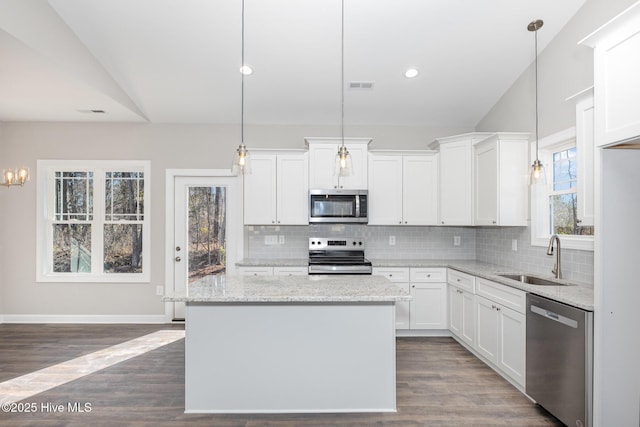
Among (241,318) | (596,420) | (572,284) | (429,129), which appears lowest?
(596,420)

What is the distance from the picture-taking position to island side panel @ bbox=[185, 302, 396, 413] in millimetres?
2471

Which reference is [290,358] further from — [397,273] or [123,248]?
[123,248]

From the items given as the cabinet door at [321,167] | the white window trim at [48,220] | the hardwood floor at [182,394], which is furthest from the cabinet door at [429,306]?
the white window trim at [48,220]

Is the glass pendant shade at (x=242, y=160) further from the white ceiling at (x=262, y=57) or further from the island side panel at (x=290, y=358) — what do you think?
the white ceiling at (x=262, y=57)

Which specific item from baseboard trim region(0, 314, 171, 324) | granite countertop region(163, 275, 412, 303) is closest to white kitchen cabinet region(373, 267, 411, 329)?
granite countertop region(163, 275, 412, 303)

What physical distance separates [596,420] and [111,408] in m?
3.21

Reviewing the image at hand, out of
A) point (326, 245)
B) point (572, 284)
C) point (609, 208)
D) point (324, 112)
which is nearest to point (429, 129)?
point (324, 112)

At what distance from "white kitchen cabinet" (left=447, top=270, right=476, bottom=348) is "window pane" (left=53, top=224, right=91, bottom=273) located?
4743 mm

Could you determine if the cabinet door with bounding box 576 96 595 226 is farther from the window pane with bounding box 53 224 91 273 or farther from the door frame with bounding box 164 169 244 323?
the window pane with bounding box 53 224 91 273

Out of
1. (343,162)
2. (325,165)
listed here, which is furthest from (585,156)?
(325,165)

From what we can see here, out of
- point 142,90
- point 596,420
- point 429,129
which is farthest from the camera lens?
point 429,129

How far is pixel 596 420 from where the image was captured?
205cm

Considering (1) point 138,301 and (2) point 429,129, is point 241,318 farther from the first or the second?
(2) point 429,129

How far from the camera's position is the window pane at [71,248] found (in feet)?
15.9
